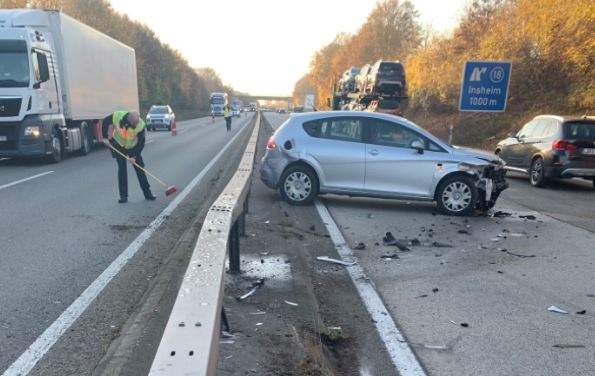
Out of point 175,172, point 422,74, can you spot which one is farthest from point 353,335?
point 422,74

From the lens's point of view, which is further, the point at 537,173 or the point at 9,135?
the point at 9,135

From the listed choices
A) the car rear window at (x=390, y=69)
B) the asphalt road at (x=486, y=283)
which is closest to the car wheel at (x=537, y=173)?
the asphalt road at (x=486, y=283)

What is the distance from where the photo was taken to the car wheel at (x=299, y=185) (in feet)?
28.8

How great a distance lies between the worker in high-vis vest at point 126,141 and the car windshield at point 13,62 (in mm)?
5386

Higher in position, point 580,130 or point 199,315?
point 580,130

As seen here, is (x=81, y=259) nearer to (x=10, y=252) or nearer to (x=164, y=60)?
(x=10, y=252)

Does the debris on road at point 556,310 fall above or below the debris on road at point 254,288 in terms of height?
below

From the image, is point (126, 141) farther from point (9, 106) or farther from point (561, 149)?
point (561, 149)

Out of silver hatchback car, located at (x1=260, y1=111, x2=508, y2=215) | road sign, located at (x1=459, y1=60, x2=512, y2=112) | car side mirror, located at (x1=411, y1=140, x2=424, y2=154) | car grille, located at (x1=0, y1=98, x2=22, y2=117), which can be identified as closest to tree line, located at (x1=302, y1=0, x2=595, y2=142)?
road sign, located at (x1=459, y1=60, x2=512, y2=112)

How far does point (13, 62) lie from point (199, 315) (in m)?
12.9

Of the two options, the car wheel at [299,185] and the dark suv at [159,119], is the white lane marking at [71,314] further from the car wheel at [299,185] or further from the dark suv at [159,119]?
the dark suv at [159,119]

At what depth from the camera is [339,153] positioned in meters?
8.69

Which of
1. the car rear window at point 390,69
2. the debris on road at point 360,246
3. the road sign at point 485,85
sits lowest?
the debris on road at point 360,246

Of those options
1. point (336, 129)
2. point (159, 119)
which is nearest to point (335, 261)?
point (336, 129)
